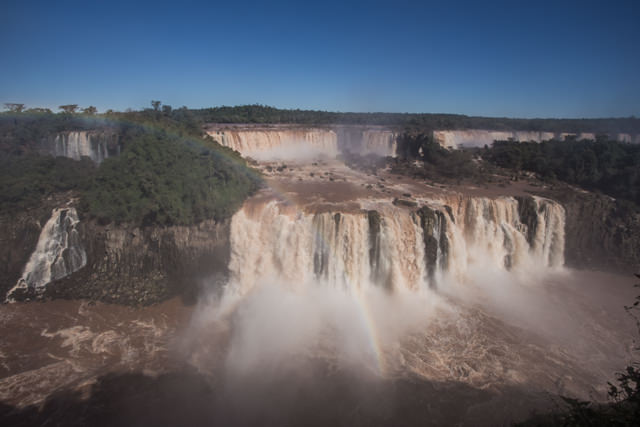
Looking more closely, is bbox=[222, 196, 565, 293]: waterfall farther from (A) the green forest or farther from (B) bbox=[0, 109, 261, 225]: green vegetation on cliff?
(A) the green forest

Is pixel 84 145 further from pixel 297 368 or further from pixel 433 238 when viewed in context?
pixel 433 238

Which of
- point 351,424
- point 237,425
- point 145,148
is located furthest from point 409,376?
point 145,148

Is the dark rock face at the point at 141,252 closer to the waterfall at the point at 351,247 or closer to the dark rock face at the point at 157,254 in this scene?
the dark rock face at the point at 157,254

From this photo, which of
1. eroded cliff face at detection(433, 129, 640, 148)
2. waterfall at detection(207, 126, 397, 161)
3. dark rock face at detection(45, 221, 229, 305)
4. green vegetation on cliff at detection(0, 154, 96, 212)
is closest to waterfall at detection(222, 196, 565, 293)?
dark rock face at detection(45, 221, 229, 305)

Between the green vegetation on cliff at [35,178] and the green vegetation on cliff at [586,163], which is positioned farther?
the green vegetation on cliff at [586,163]

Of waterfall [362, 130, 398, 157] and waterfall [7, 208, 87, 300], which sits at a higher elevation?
waterfall [362, 130, 398, 157]

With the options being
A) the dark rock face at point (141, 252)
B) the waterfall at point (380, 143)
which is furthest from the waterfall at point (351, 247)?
the waterfall at point (380, 143)
